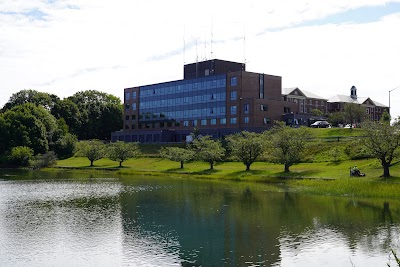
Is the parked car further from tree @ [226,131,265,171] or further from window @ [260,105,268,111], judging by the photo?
tree @ [226,131,265,171]

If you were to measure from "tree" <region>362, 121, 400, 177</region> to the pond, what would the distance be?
1248cm

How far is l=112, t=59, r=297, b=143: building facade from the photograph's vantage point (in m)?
122

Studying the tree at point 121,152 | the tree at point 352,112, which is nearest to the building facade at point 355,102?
the tree at point 352,112

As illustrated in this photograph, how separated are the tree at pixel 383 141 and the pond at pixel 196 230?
12.5m

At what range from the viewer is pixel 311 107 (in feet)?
579

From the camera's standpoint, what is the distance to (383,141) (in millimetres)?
61344

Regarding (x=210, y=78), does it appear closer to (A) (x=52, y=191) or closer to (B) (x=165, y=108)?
(B) (x=165, y=108)

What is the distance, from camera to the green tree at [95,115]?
170125mm

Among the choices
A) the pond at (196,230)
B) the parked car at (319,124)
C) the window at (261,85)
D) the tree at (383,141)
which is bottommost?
the pond at (196,230)

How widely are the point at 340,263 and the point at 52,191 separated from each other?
43214mm

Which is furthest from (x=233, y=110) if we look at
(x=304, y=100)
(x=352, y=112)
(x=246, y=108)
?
(x=304, y=100)

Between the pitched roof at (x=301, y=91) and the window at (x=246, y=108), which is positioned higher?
the pitched roof at (x=301, y=91)

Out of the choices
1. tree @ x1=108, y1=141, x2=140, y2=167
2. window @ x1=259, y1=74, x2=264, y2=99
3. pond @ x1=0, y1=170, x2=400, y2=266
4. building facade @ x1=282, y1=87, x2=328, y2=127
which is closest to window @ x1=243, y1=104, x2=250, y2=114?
window @ x1=259, y1=74, x2=264, y2=99

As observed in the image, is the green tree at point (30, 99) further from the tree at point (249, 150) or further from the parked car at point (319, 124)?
the tree at point (249, 150)
